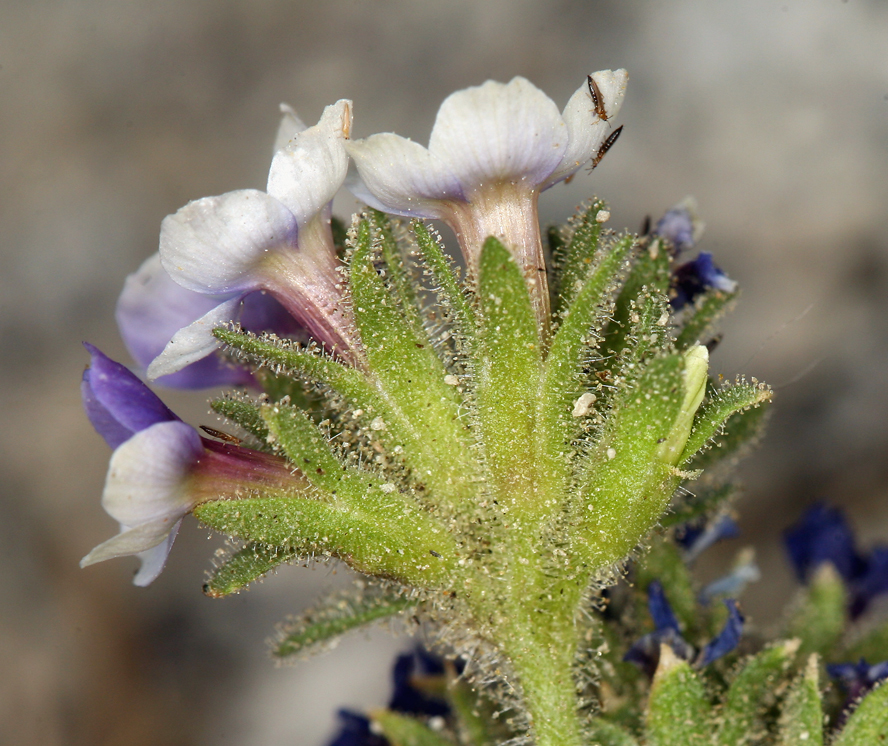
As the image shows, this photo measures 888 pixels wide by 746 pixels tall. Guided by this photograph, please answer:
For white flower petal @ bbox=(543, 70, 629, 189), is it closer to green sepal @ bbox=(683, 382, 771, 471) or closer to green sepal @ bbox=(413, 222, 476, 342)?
green sepal @ bbox=(413, 222, 476, 342)

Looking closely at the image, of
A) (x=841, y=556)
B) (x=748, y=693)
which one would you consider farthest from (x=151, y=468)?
(x=841, y=556)

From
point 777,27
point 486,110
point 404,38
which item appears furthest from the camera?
point 404,38

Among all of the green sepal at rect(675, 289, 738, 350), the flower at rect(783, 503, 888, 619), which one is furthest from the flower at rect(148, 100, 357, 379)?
the flower at rect(783, 503, 888, 619)

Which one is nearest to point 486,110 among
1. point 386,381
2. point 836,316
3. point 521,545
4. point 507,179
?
point 507,179

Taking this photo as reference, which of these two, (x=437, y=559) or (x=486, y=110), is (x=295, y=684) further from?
(x=486, y=110)

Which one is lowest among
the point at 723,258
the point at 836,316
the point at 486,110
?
the point at 836,316

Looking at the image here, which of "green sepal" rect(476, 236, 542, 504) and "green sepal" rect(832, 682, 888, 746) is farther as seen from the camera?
"green sepal" rect(832, 682, 888, 746)

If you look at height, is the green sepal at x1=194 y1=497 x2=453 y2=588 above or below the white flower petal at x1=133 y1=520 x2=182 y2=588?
below

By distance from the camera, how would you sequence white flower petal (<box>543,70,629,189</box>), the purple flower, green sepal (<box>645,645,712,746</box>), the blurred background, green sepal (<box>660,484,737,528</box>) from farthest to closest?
1. the blurred background
2. the purple flower
3. green sepal (<box>660,484,737,528</box>)
4. green sepal (<box>645,645,712,746</box>)
5. white flower petal (<box>543,70,629,189</box>)
